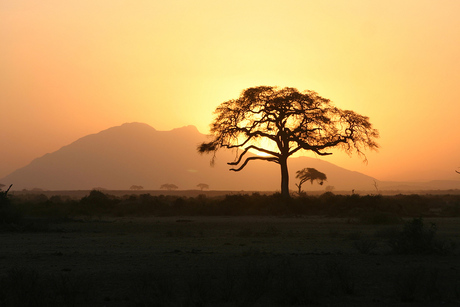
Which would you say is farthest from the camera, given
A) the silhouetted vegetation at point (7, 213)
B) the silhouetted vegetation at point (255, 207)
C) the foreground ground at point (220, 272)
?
the silhouetted vegetation at point (255, 207)

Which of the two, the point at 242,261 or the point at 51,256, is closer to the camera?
the point at 242,261

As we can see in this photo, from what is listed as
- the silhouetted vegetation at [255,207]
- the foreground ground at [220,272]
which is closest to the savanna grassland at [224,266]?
the foreground ground at [220,272]

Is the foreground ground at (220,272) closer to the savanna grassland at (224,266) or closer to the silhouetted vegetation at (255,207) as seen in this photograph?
the savanna grassland at (224,266)

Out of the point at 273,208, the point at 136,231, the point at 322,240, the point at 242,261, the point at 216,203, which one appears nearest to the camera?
the point at 242,261

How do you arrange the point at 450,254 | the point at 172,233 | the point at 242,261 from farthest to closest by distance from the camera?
the point at 172,233
the point at 450,254
the point at 242,261

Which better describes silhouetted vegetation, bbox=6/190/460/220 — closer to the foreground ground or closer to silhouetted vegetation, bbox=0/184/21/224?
silhouetted vegetation, bbox=0/184/21/224

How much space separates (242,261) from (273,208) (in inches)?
1042

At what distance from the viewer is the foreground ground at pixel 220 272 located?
10.7 metres

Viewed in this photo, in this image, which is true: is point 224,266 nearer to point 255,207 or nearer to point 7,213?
point 7,213

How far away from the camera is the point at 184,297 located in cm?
1097

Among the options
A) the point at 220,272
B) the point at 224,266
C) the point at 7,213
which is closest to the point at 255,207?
the point at 7,213

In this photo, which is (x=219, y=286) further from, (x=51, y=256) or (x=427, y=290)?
(x=51, y=256)

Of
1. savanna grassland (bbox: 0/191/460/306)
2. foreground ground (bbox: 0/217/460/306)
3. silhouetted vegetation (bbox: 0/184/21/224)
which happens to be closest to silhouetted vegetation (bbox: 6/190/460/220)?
silhouetted vegetation (bbox: 0/184/21/224)

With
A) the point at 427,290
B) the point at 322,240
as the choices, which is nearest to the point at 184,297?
the point at 427,290
